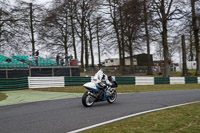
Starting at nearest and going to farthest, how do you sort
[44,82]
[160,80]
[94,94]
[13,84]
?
[94,94]
[13,84]
[44,82]
[160,80]

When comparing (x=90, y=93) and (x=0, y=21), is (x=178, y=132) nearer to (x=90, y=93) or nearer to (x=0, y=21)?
(x=90, y=93)

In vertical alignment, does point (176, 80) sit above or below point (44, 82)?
below

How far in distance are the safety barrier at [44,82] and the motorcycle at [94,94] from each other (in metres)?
10.5

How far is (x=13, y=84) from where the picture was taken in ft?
60.2

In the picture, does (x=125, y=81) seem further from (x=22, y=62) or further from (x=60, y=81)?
(x=22, y=62)

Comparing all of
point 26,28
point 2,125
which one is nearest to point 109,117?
point 2,125

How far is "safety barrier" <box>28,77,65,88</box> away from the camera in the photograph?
19.4 meters

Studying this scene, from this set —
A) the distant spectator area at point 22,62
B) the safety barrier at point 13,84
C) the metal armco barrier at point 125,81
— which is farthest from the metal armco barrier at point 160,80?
the safety barrier at point 13,84

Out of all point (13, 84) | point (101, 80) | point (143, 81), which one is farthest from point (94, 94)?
point (143, 81)

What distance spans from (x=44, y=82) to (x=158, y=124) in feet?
49.8

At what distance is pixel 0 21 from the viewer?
86.8 feet

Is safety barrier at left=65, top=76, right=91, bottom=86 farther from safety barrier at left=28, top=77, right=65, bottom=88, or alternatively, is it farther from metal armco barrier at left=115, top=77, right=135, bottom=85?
metal armco barrier at left=115, top=77, right=135, bottom=85

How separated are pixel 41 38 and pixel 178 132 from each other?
106 feet

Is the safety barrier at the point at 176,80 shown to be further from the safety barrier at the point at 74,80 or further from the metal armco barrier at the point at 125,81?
the safety barrier at the point at 74,80
